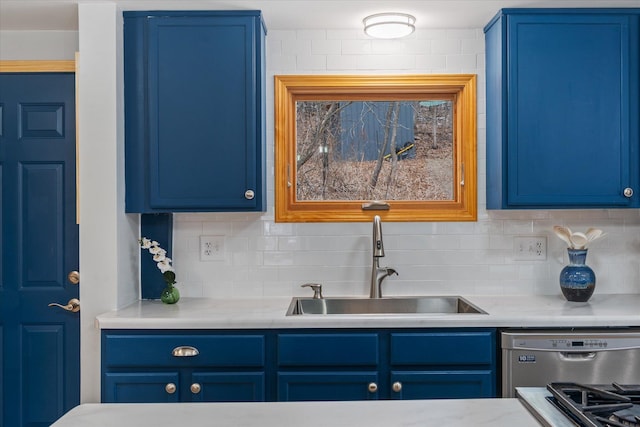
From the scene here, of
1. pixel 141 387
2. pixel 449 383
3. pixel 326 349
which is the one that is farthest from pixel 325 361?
pixel 141 387

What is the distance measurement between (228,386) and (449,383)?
94 cm

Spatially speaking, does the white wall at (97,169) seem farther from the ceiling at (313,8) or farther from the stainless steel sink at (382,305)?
the stainless steel sink at (382,305)

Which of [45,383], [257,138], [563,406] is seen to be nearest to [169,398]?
[45,383]

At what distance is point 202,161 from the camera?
264 cm

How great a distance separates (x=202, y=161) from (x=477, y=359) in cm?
153

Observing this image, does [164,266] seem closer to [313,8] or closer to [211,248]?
[211,248]

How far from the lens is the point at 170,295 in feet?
9.00

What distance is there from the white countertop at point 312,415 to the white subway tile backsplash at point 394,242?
1.77 m

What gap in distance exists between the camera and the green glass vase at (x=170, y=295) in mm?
2742

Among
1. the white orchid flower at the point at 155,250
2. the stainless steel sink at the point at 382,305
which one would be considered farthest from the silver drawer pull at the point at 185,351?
the stainless steel sink at the point at 382,305

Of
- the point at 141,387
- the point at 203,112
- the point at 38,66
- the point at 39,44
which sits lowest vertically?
the point at 141,387

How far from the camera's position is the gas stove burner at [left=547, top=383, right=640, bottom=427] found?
0.98 m

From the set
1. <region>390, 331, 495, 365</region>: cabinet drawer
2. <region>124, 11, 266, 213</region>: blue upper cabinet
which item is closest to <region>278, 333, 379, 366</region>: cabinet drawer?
<region>390, 331, 495, 365</region>: cabinet drawer

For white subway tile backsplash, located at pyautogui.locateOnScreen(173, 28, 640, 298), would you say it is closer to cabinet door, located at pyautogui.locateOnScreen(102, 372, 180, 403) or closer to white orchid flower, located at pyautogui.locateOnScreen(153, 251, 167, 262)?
white orchid flower, located at pyautogui.locateOnScreen(153, 251, 167, 262)
